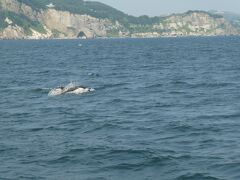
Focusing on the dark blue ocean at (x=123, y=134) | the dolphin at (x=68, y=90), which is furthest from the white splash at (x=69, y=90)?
the dark blue ocean at (x=123, y=134)

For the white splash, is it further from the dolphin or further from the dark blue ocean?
the dark blue ocean

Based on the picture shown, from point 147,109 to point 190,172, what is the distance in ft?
70.6

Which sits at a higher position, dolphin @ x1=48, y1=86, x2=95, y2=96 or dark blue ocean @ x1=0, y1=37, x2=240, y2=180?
dark blue ocean @ x1=0, y1=37, x2=240, y2=180

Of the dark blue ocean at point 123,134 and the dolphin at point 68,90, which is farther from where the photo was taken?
the dolphin at point 68,90

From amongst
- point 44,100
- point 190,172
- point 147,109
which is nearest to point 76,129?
point 147,109

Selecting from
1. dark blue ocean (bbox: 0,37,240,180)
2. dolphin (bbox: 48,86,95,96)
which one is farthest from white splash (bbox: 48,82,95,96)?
dark blue ocean (bbox: 0,37,240,180)

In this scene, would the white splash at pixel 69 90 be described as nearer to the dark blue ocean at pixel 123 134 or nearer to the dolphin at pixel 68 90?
the dolphin at pixel 68 90

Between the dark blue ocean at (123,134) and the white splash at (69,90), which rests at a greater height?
the dark blue ocean at (123,134)

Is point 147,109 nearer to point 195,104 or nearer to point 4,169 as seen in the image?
point 195,104

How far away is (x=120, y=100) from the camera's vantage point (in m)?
56.2

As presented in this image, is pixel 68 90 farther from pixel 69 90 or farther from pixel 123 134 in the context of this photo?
pixel 123 134

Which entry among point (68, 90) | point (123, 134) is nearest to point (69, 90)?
point (68, 90)

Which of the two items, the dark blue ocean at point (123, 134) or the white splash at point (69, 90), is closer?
the dark blue ocean at point (123, 134)

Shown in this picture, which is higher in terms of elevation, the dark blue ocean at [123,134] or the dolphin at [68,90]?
the dark blue ocean at [123,134]
